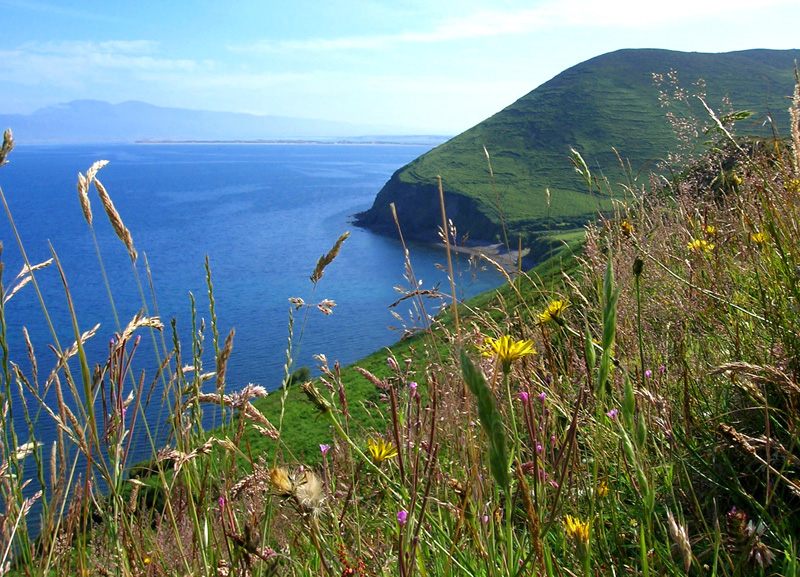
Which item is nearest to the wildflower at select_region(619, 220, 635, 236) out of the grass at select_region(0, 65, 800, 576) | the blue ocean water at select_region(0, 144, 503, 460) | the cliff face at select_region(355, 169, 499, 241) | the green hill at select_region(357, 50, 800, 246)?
the grass at select_region(0, 65, 800, 576)

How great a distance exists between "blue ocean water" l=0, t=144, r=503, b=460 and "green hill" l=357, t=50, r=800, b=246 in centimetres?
1071

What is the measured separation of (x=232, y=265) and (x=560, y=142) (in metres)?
59.7

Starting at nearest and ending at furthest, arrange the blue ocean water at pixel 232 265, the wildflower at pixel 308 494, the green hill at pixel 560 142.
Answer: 1. the wildflower at pixel 308 494
2. the blue ocean water at pixel 232 265
3. the green hill at pixel 560 142

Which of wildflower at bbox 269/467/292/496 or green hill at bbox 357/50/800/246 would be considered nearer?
wildflower at bbox 269/467/292/496

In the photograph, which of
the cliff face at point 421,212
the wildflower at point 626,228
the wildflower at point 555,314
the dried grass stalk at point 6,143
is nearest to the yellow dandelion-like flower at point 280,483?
the wildflower at point 555,314

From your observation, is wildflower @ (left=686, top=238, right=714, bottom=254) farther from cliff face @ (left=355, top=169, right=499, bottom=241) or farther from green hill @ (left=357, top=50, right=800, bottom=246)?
cliff face @ (left=355, top=169, right=499, bottom=241)

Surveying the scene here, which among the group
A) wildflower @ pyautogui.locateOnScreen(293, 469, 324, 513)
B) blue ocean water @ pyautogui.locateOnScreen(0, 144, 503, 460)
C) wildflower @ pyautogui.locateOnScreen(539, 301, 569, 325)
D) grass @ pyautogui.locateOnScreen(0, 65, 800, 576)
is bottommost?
blue ocean water @ pyautogui.locateOnScreen(0, 144, 503, 460)

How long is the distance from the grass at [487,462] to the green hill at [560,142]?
6604 centimetres

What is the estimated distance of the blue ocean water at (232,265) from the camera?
40.5 m

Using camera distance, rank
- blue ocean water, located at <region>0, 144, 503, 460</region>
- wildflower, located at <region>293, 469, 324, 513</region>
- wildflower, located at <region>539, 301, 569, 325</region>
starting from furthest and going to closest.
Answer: blue ocean water, located at <region>0, 144, 503, 460</region> < wildflower, located at <region>539, 301, 569, 325</region> < wildflower, located at <region>293, 469, 324, 513</region>

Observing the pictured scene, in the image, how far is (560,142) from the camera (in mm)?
97250

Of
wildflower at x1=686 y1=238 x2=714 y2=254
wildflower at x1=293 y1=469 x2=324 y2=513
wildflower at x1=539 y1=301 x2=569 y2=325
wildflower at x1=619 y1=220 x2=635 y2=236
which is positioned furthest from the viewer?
wildflower at x1=619 y1=220 x2=635 y2=236

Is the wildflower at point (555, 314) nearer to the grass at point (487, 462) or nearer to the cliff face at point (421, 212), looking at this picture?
the grass at point (487, 462)

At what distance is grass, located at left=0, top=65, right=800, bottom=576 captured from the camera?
2.98 ft
